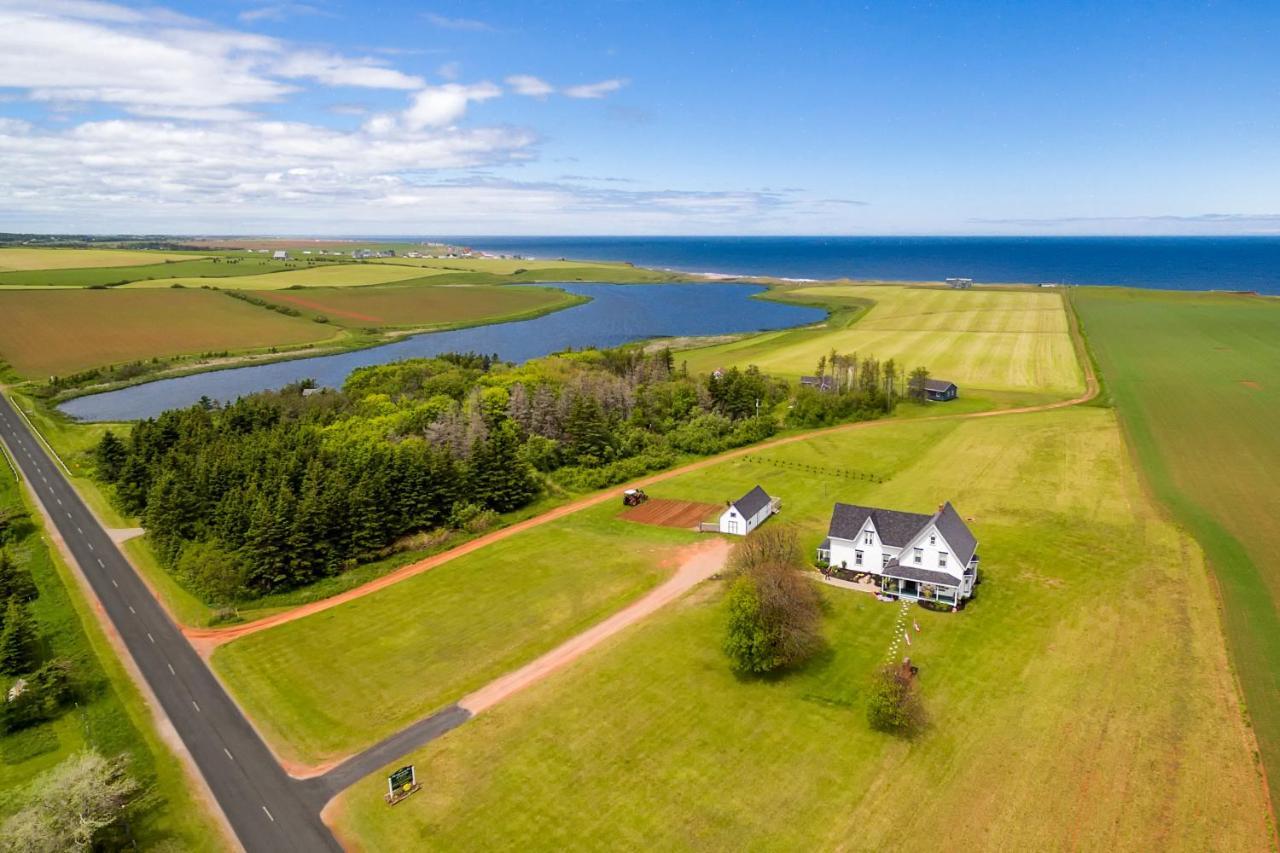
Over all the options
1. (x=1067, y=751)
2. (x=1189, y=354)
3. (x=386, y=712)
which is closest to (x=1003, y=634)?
(x=1067, y=751)

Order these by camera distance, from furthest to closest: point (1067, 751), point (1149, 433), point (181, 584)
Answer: point (1149, 433) → point (181, 584) → point (1067, 751)

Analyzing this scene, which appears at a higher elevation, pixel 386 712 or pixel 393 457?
pixel 393 457

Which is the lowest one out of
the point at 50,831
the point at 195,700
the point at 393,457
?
the point at 195,700

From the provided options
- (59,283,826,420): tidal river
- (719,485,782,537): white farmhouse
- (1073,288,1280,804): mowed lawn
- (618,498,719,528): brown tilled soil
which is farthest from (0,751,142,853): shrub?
(59,283,826,420): tidal river

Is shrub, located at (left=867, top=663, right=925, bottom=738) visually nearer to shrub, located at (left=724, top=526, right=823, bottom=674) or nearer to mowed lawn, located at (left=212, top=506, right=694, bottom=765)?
shrub, located at (left=724, top=526, right=823, bottom=674)

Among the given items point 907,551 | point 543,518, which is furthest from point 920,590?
point 543,518

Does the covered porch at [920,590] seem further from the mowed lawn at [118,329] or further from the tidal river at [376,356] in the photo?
the mowed lawn at [118,329]

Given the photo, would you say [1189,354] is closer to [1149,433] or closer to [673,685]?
[1149,433]
